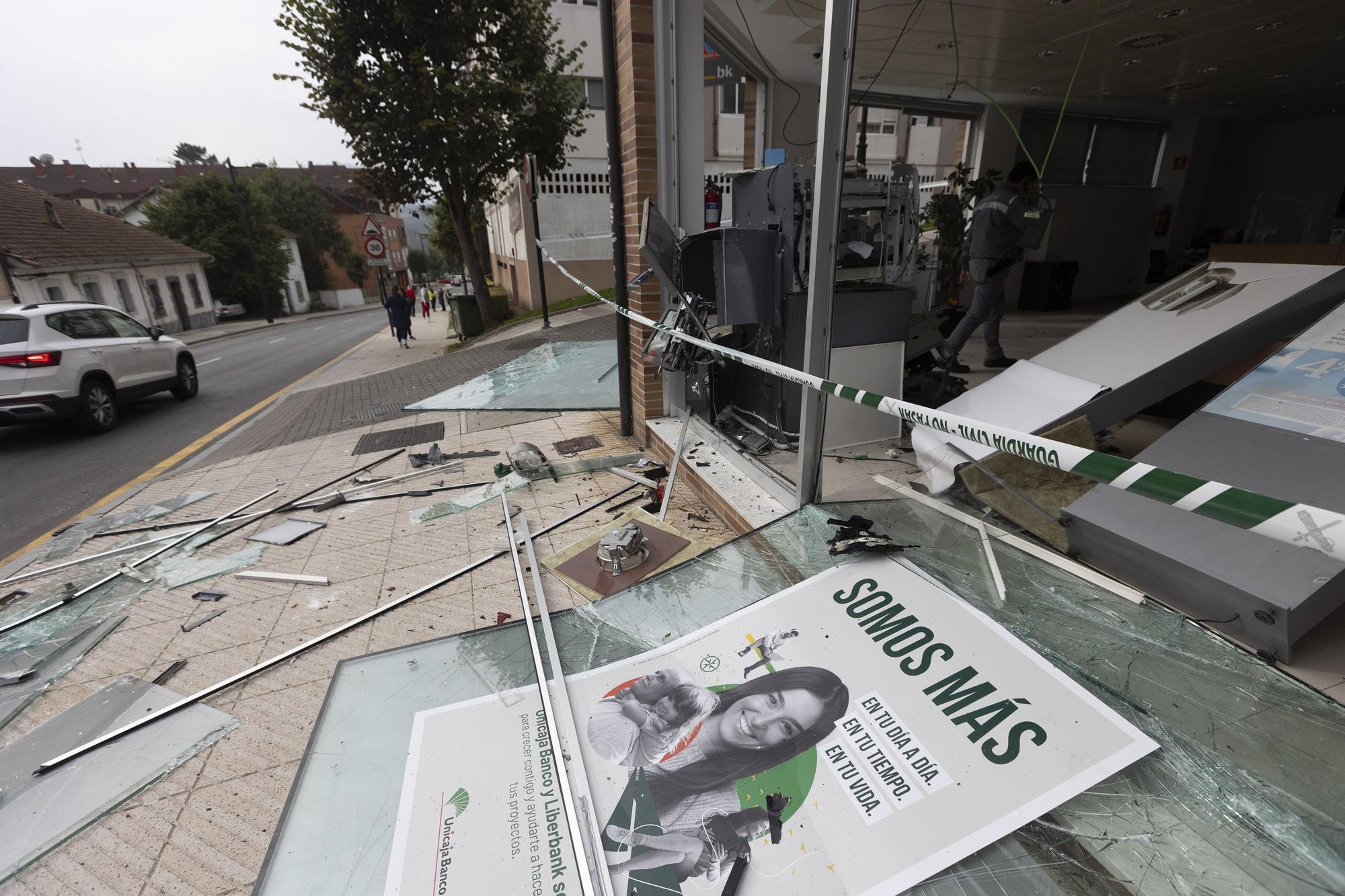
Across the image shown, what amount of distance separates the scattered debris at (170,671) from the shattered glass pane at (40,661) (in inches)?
19.9

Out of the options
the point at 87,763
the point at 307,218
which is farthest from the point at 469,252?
the point at 307,218

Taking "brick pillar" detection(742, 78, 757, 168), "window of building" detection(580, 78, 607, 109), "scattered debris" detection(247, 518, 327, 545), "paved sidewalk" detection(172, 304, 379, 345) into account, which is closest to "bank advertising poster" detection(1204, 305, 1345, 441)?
"scattered debris" detection(247, 518, 327, 545)

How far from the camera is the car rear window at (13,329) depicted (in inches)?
273

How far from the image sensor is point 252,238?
3183cm

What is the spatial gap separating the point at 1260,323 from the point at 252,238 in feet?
135

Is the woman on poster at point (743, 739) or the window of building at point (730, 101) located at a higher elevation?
the window of building at point (730, 101)

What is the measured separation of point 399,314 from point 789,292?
1398 centimetres

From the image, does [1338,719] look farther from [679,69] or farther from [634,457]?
[679,69]

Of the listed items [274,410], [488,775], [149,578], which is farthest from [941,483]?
[274,410]

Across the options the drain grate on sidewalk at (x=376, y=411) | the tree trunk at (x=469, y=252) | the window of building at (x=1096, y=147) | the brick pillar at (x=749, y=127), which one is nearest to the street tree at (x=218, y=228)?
the tree trunk at (x=469, y=252)

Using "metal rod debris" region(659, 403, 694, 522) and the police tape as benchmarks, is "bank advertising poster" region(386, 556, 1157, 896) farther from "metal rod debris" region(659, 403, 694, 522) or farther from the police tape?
"metal rod debris" region(659, 403, 694, 522)

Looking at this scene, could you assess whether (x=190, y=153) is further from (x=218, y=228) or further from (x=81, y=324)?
(x=81, y=324)

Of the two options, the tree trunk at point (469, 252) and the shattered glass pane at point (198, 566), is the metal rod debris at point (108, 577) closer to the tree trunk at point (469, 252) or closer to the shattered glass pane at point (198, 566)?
the shattered glass pane at point (198, 566)

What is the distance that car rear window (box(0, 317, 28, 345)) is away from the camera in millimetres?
6938
